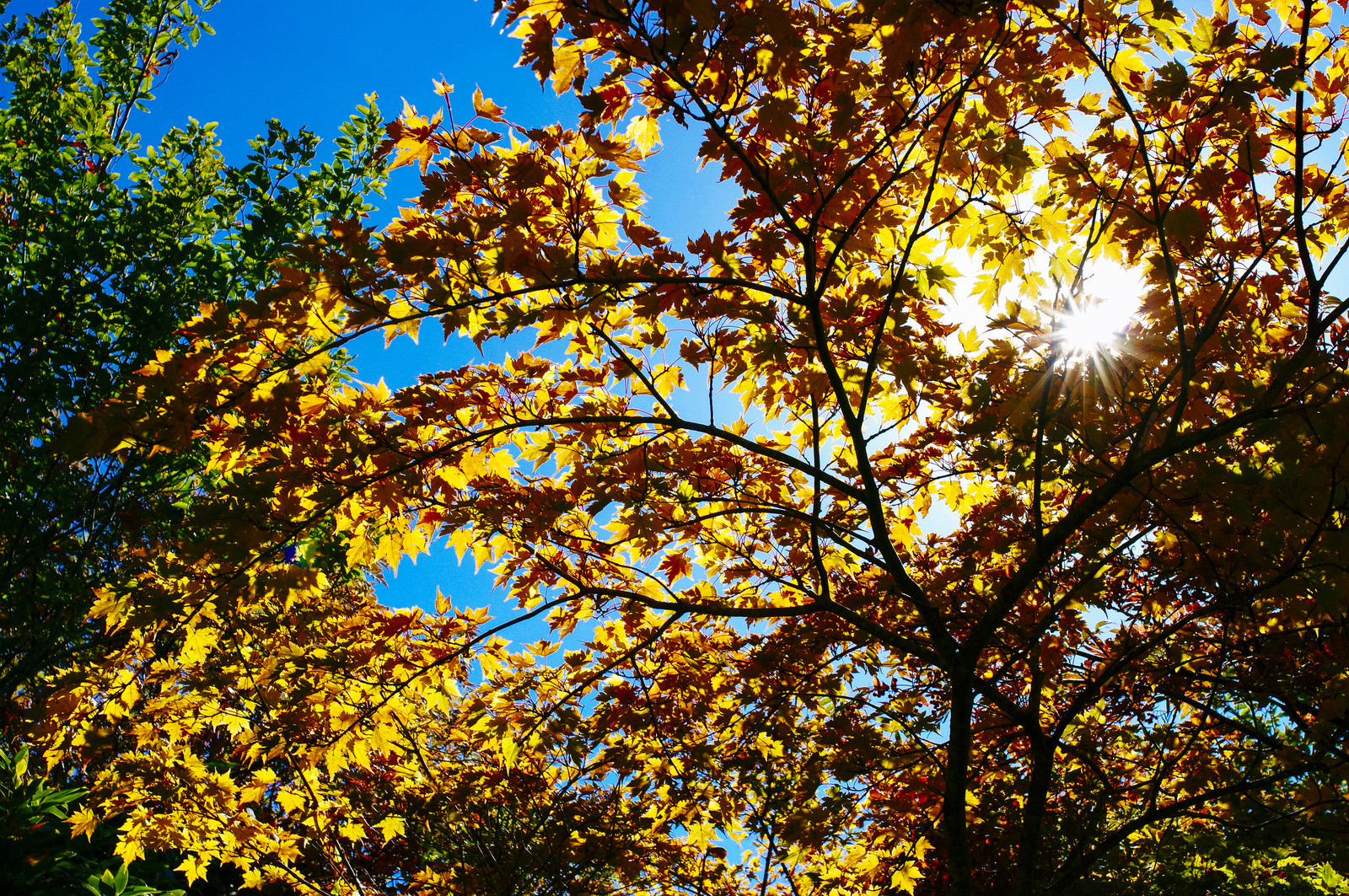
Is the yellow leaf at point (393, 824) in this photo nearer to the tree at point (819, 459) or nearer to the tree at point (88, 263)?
the tree at point (819, 459)

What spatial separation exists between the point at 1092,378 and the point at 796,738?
2.57 m

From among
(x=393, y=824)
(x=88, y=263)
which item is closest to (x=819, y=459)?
(x=393, y=824)

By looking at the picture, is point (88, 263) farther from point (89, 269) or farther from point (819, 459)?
point (819, 459)

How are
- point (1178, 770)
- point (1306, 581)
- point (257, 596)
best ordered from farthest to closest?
point (1178, 770) < point (257, 596) < point (1306, 581)

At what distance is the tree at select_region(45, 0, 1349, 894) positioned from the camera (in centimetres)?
288

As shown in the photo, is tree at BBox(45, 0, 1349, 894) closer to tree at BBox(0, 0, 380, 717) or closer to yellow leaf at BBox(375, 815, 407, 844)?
yellow leaf at BBox(375, 815, 407, 844)

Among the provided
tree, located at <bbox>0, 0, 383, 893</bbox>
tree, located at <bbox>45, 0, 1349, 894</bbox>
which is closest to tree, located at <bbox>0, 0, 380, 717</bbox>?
tree, located at <bbox>0, 0, 383, 893</bbox>

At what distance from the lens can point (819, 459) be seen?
10.8 ft

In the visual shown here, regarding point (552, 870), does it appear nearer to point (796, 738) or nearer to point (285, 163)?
point (796, 738)

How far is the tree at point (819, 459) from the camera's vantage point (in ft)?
9.46

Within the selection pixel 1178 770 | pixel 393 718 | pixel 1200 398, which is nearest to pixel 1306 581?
pixel 1200 398

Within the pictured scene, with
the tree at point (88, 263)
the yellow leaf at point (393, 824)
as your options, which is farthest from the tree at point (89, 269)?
the yellow leaf at point (393, 824)

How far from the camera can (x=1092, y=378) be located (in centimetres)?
355

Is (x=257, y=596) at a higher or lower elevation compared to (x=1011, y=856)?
lower
